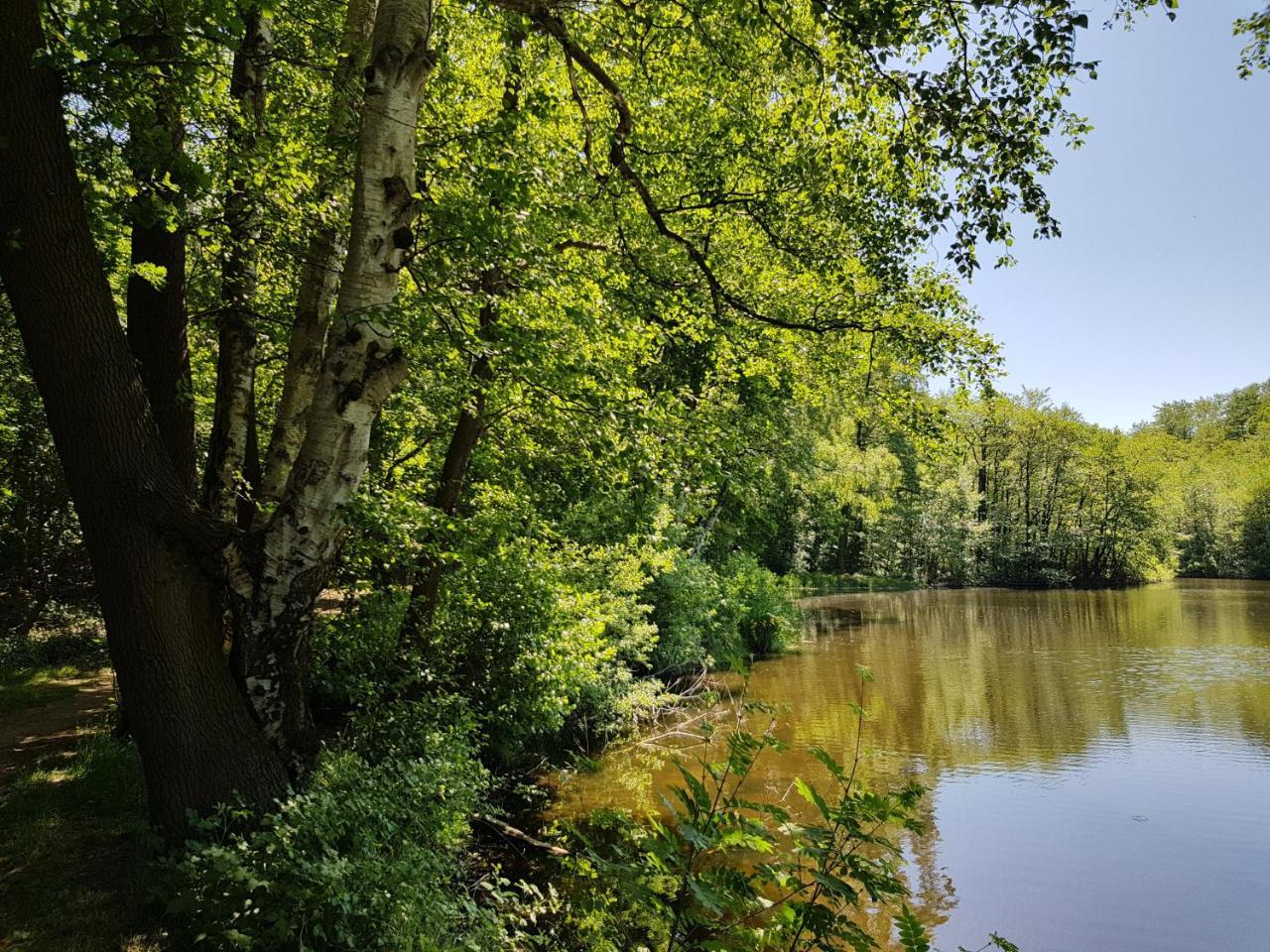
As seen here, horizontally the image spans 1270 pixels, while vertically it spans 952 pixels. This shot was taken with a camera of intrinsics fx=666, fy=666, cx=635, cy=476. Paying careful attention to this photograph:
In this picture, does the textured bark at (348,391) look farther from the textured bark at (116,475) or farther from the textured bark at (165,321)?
the textured bark at (165,321)

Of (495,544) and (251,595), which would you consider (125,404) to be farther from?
(495,544)

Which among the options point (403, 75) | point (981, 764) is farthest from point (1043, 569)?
point (403, 75)

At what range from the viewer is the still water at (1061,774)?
23.4ft

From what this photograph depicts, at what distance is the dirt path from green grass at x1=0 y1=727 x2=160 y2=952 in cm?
41

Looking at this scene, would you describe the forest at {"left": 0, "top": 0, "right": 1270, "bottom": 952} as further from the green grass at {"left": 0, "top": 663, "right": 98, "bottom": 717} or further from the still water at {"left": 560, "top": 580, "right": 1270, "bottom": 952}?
the still water at {"left": 560, "top": 580, "right": 1270, "bottom": 952}

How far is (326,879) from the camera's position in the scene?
3338 millimetres

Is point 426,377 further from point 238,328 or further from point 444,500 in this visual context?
point 238,328

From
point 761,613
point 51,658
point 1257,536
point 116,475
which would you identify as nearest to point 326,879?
point 116,475

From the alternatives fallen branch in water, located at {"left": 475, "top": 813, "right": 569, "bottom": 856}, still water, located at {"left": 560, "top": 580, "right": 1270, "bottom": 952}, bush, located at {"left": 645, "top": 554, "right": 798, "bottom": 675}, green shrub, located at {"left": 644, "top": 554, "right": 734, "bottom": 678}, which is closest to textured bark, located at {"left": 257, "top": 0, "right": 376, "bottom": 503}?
fallen branch in water, located at {"left": 475, "top": 813, "right": 569, "bottom": 856}

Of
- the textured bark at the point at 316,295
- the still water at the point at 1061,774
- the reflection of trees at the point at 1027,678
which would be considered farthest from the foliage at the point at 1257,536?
the textured bark at the point at 316,295

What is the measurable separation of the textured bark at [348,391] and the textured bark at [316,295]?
4.83 ft

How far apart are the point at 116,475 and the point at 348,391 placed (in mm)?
1290

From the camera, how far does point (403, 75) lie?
4105 mm

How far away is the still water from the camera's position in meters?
7.14
